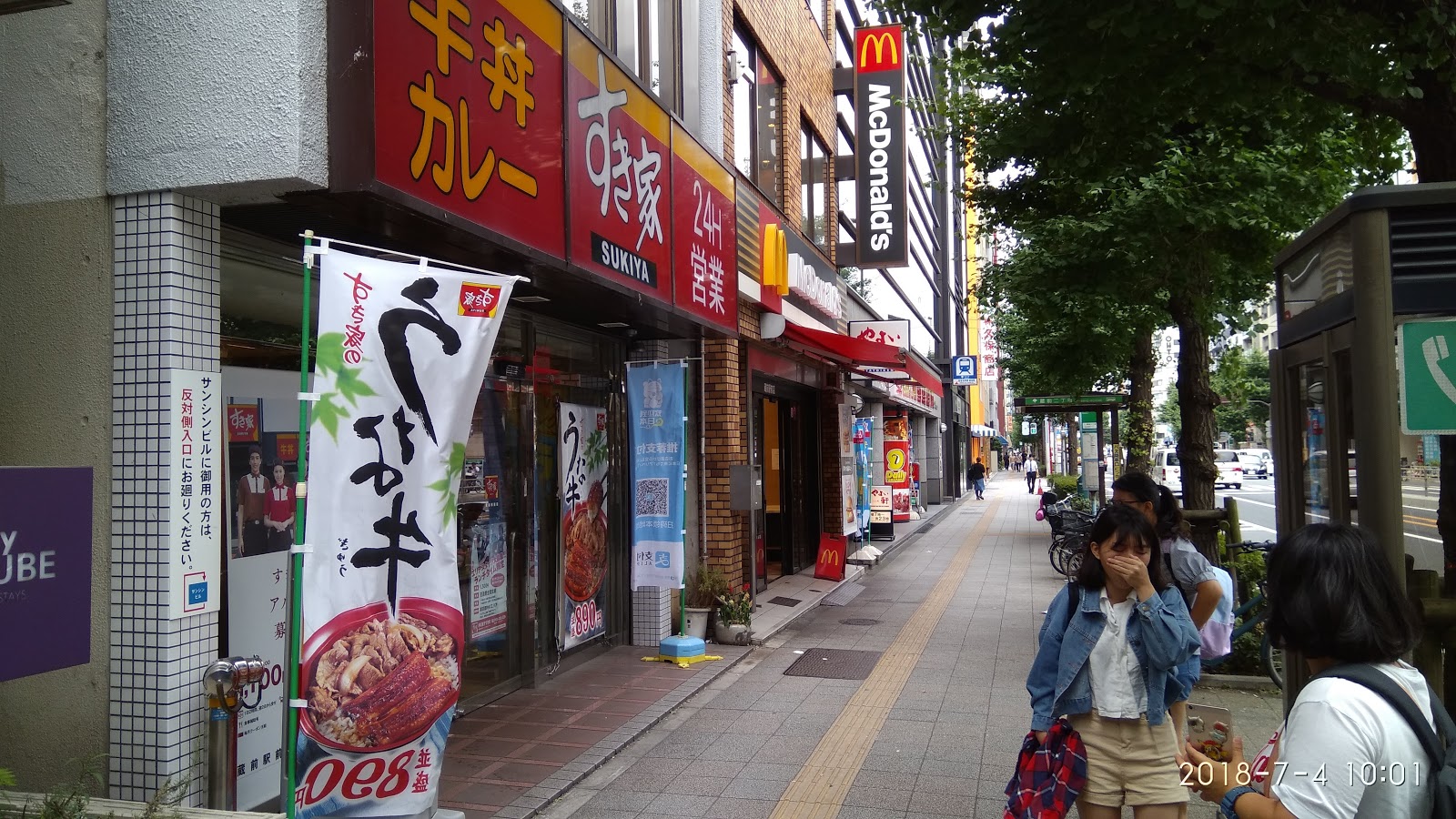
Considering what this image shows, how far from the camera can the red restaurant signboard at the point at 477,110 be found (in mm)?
4535

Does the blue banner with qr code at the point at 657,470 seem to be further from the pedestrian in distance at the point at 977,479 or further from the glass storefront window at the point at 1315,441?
the pedestrian in distance at the point at 977,479

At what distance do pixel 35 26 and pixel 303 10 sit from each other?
1.25 meters

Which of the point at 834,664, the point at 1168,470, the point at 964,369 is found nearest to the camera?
the point at 834,664

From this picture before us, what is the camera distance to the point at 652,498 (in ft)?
28.4

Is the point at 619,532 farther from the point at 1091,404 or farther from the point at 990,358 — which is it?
the point at 990,358

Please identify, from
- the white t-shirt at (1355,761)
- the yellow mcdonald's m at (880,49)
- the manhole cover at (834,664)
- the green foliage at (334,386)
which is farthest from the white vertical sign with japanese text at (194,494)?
the yellow mcdonald's m at (880,49)

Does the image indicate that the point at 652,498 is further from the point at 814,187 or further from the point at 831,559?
the point at 814,187

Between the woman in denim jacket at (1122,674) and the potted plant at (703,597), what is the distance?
236 inches

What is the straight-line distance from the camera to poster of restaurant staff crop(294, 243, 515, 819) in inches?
150

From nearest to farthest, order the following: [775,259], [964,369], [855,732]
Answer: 1. [855,732]
2. [775,259]
3. [964,369]

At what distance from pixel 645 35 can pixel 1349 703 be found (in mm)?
8592

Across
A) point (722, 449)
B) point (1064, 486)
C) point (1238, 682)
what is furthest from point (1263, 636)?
point (1064, 486)

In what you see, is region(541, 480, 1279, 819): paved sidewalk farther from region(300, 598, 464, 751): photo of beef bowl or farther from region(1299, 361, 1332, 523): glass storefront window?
region(1299, 361, 1332, 523): glass storefront window

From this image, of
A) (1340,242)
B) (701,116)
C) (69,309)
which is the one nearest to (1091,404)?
(701,116)
